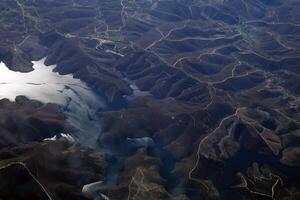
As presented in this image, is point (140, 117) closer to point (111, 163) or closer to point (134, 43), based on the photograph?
point (111, 163)

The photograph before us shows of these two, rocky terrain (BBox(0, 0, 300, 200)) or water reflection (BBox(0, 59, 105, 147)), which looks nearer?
rocky terrain (BBox(0, 0, 300, 200))

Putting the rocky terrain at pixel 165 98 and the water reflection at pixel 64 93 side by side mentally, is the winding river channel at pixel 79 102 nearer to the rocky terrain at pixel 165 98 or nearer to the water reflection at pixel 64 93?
the water reflection at pixel 64 93

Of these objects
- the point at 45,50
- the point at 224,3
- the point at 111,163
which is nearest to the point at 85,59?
the point at 45,50

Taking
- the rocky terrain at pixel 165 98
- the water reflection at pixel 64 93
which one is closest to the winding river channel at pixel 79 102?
the water reflection at pixel 64 93

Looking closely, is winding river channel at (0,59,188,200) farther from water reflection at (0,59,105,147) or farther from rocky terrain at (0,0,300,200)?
rocky terrain at (0,0,300,200)

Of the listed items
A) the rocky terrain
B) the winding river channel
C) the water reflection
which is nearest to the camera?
the rocky terrain

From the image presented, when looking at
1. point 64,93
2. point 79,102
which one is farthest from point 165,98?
point 64,93

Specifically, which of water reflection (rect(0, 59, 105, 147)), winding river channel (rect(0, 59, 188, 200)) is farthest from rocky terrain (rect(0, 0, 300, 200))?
water reflection (rect(0, 59, 105, 147))
